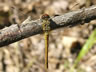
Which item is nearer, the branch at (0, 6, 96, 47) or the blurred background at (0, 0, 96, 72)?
the branch at (0, 6, 96, 47)

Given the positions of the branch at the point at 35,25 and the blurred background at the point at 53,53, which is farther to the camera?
the blurred background at the point at 53,53

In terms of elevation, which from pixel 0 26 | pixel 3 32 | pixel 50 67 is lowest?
pixel 50 67

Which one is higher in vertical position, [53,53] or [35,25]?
[35,25]

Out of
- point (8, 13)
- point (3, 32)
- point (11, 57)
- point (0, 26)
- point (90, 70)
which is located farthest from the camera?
point (8, 13)

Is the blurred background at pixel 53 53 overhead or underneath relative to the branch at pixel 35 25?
underneath

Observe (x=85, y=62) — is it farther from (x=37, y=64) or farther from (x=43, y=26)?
(x=43, y=26)

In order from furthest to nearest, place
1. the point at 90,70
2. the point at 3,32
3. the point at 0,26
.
Answer: the point at 0,26 → the point at 90,70 → the point at 3,32

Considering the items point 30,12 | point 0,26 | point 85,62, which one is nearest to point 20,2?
point 30,12

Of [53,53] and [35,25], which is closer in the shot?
[35,25]
